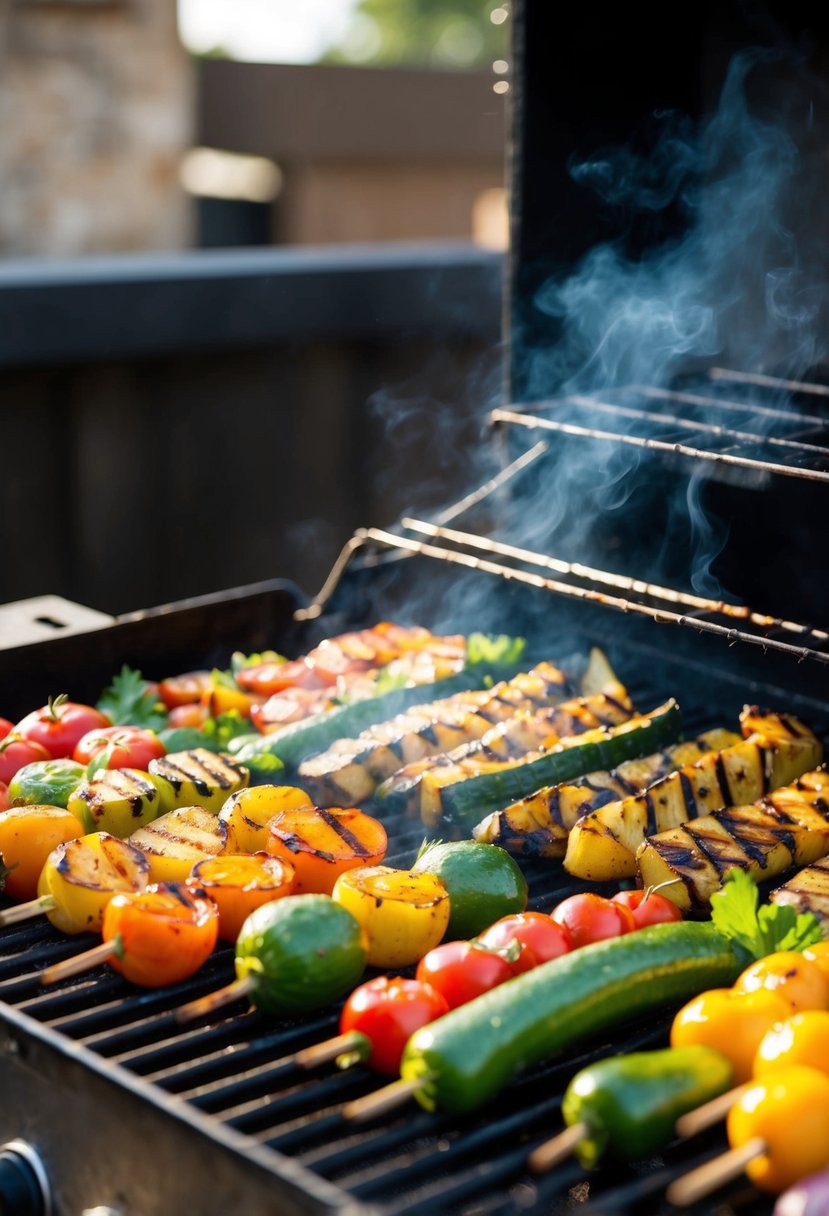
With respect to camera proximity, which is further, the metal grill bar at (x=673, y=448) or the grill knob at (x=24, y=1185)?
the metal grill bar at (x=673, y=448)

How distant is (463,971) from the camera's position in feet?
8.20

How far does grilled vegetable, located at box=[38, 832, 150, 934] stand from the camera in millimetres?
2719

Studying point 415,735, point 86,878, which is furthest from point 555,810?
point 86,878

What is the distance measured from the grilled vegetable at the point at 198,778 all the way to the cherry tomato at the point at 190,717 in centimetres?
47

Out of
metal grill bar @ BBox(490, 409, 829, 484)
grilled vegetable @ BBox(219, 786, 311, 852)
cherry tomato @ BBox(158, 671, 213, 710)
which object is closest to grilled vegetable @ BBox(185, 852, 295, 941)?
grilled vegetable @ BBox(219, 786, 311, 852)

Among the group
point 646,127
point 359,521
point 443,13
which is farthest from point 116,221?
point 443,13

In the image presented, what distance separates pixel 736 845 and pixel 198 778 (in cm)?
122

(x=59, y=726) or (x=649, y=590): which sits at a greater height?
(x=649, y=590)

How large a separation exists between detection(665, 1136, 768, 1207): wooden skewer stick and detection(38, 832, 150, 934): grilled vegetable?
1259 mm

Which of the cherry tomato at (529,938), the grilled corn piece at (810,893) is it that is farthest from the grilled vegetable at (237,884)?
the grilled corn piece at (810,893)

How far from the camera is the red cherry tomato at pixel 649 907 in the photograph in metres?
2.81

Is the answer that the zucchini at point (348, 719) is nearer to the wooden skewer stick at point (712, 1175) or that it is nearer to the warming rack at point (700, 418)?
the warming rack at point (700, 418)

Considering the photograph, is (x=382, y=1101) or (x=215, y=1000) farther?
(x=215, y=1000)

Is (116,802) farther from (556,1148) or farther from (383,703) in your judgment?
(556,1148)
